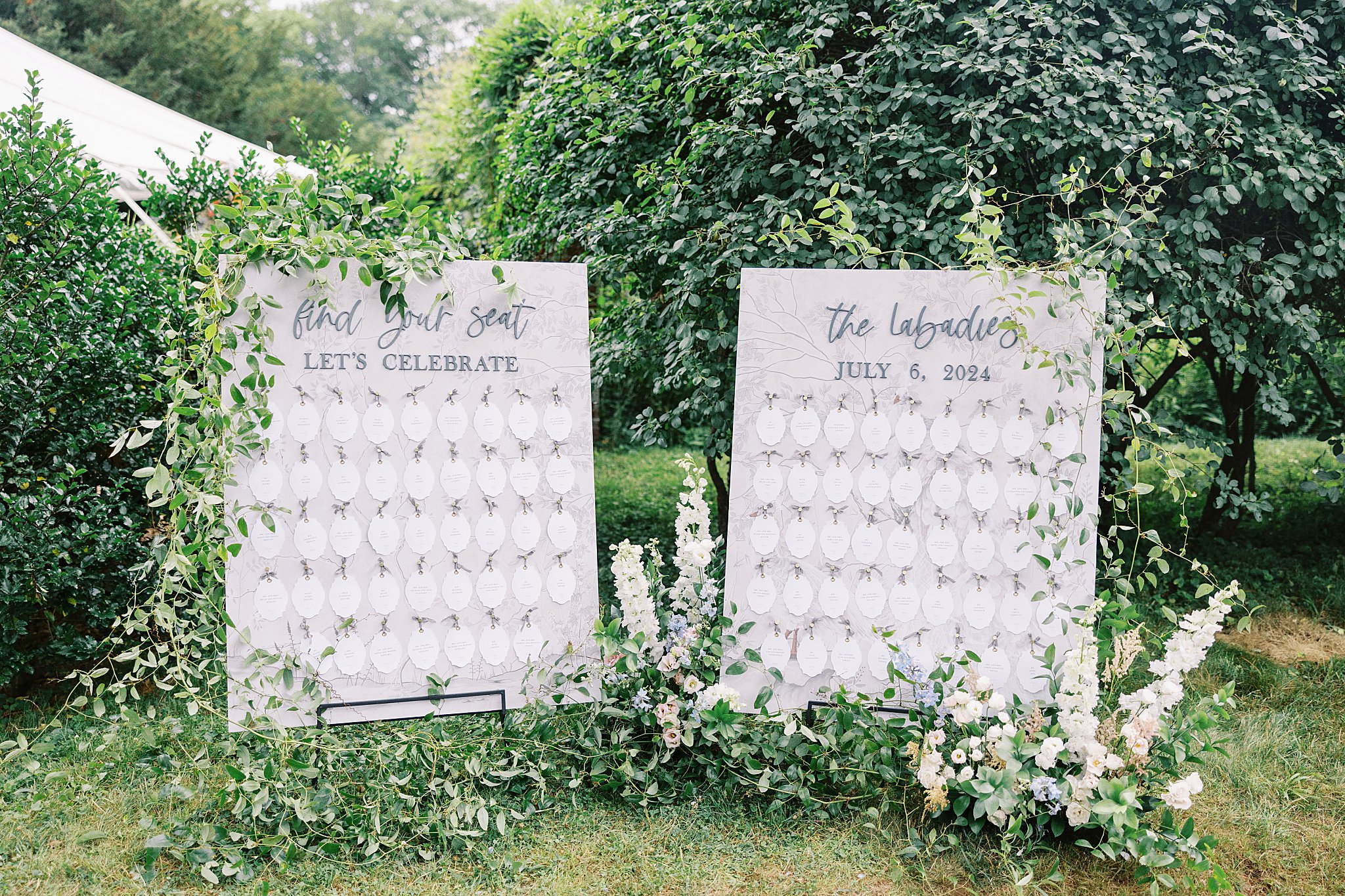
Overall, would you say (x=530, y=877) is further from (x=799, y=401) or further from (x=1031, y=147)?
(x=1031, y=147)

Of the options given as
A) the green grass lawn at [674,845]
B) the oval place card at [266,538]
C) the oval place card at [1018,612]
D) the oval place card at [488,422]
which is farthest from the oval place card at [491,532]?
the oval place card at [1018,612]

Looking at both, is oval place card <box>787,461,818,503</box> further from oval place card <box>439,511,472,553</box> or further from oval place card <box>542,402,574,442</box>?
oval place card <box>439,511,472,553</box>

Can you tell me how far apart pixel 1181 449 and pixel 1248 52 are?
4.77 meters

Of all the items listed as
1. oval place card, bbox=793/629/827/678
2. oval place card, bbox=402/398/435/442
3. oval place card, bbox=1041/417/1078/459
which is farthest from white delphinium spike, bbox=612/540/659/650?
oval place card, bbox=1041/417/1078/459

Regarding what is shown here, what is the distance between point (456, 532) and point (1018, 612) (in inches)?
67.3

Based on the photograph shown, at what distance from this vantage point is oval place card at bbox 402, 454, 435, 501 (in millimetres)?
2523

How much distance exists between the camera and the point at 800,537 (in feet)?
8.54

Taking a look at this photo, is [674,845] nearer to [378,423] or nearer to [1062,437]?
[378,423]

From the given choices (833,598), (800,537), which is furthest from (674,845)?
(800,537)

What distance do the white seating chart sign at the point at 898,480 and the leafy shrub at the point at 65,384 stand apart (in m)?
2.13

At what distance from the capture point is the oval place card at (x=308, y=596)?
2467mm

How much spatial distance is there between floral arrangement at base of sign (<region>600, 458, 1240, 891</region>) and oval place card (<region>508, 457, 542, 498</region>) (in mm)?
345

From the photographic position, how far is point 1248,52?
3211 mm

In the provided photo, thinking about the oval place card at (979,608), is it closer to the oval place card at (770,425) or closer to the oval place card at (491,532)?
the oval place card at (770,425)
